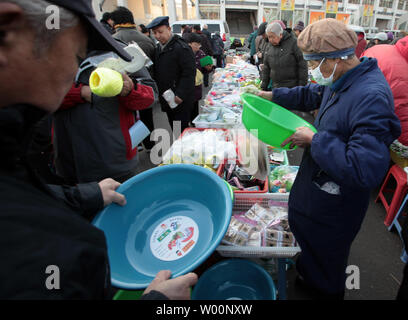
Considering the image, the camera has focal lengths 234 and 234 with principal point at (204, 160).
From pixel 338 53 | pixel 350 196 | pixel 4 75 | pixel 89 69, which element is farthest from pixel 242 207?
pixel 4 75

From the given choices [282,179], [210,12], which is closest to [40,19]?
[282,179]

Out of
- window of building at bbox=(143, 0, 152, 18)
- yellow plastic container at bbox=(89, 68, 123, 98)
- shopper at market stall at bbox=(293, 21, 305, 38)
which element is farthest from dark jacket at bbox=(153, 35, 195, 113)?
window of building at bbox=(143, 0, 152, 18)

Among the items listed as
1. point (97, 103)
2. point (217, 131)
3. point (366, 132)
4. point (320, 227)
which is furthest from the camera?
point (217, 131)

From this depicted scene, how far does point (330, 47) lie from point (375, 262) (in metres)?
2.00

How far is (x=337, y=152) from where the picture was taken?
106 cm

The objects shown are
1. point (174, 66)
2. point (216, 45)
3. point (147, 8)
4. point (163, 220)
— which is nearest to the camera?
point (163, 220)

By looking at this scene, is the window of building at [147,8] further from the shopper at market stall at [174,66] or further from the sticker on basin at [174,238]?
the sticker on basin at [174,238]

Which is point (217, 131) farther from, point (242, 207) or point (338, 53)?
point (338, 53)

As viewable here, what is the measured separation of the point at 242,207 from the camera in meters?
1.82

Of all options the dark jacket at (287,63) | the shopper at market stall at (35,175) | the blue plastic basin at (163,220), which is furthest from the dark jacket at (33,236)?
the dark jacket at (287,63)

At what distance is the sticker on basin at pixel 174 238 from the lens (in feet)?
3.77

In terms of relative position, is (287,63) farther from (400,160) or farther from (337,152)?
(337,152)

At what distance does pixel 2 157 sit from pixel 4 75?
163mm

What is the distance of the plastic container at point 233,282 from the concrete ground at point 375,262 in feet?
1.57
